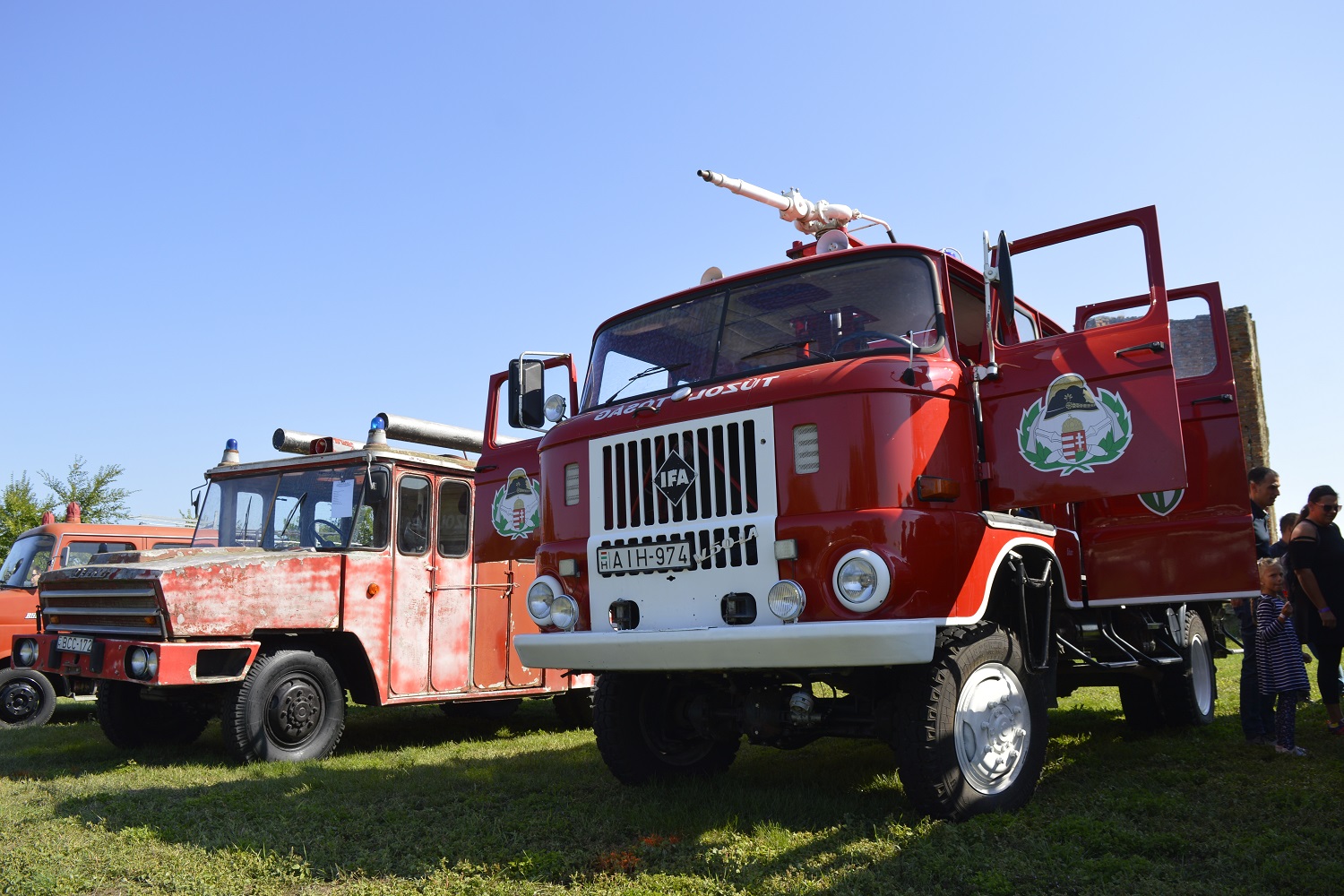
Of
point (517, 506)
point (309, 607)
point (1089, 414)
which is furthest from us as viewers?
point (309, 607)

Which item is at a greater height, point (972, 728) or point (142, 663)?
point (142, 663)

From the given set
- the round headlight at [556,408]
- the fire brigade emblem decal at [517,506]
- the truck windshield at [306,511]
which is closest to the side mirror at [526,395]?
the round headlight at [556,408]

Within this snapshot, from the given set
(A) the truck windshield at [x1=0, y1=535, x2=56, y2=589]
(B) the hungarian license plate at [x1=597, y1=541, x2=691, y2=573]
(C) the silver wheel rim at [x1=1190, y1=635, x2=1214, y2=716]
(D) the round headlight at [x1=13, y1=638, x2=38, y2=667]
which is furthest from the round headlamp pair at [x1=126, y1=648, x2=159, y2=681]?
(C) the silver wheel rim at [x1=1190, y1=635, x2=1214, y2=716]

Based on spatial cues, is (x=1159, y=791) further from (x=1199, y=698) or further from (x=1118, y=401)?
(x=1199, y=698)

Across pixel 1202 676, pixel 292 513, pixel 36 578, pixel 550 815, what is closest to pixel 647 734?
pixel 550 815

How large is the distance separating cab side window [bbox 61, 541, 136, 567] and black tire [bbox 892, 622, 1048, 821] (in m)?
9.01

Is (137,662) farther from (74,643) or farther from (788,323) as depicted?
(788,323)

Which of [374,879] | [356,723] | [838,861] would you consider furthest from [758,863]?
[356,723]

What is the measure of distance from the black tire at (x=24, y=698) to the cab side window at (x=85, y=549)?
3.71 ft

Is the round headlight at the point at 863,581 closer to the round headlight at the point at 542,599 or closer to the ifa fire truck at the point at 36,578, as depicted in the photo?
the round headlight at the point at 542,599

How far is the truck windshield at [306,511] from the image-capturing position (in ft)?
26.3

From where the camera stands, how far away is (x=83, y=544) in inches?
416

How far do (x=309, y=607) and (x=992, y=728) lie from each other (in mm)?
4999

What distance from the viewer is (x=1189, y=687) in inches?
282
